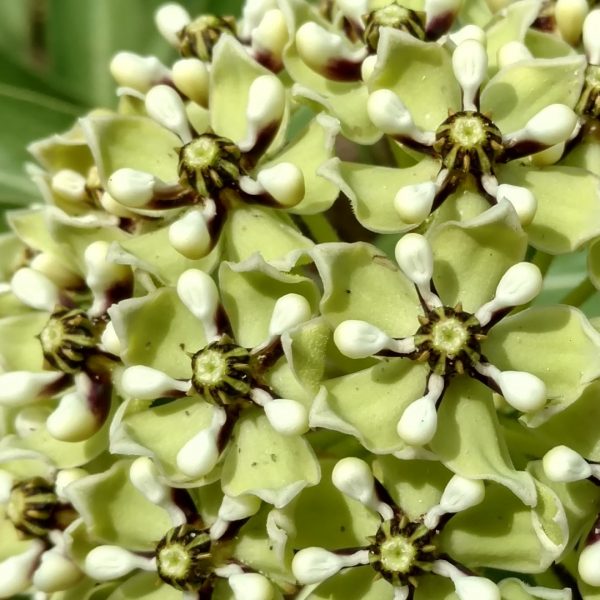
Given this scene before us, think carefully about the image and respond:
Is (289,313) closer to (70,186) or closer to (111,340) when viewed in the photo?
(111,340)

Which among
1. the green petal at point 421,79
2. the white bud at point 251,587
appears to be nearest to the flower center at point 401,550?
the white bud at point 251,587

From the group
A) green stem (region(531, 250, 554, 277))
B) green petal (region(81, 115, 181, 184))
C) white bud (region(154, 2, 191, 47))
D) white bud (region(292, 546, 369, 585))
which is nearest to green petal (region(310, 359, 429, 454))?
white bud (region(292, 546, 369, 585))

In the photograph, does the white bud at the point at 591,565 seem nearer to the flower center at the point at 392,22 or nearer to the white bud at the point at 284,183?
the white bud at the point at 284,183

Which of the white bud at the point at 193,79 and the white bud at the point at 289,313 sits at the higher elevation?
the white bud at the point at 193,79

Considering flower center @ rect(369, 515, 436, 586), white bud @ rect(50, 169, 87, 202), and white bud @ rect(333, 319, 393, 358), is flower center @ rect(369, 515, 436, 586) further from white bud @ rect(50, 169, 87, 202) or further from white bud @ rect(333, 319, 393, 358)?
white bud @ rect(50, 169, 87, 202)

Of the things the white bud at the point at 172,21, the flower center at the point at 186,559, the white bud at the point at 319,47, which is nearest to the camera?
the flower center at the point at 186,559

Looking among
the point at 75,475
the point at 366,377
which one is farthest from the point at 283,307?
the point at 75,475

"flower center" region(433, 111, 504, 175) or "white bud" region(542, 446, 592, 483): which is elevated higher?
"flower center" region(433, 111, 504, 175)

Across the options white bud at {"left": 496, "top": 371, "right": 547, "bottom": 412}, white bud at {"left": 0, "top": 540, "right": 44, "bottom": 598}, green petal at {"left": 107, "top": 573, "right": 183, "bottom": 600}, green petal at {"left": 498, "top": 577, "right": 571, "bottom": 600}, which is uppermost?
white bud at {"left": 496, "top": 371, "right": 547, "bottom": 412}
